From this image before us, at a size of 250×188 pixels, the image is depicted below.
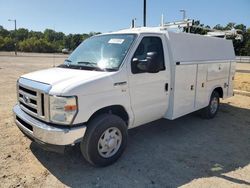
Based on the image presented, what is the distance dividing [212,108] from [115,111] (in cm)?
376

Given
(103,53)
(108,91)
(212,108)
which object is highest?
(103,53)

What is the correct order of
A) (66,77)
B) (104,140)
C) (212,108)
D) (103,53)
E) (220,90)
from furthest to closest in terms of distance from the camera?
1. (220,90)
2. (212,108)
3. (103,53)
4. (104,140)
5. (66,77)

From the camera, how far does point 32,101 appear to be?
3814 mm

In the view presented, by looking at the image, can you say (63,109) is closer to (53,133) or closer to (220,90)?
(53,133)

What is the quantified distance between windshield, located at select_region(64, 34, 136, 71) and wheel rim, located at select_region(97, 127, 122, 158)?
1030mm

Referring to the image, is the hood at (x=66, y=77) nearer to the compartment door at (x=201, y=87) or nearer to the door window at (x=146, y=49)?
the door window at (x=146, y=49)

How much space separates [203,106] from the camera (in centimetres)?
636

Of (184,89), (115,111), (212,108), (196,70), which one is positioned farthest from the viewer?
(212,108)

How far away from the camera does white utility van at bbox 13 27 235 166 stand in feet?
11.4

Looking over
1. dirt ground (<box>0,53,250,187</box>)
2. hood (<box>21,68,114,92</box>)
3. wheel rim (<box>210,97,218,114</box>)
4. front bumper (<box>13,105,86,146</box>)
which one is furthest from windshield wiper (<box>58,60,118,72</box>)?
wheel rim (<box>210,97,218,114</box>)

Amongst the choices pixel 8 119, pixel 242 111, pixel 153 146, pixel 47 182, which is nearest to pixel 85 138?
pixel 47 182

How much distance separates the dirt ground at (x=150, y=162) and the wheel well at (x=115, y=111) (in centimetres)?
75

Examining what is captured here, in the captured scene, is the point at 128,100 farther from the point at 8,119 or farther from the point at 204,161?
→ the point at 8,119

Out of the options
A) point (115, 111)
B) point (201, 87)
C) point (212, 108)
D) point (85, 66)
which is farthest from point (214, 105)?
point (85, 66)
